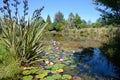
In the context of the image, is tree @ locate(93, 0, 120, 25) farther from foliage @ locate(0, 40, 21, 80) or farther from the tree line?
the tree line

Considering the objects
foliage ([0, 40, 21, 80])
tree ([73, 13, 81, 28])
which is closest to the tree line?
tree ([73, 13, 81, 28])

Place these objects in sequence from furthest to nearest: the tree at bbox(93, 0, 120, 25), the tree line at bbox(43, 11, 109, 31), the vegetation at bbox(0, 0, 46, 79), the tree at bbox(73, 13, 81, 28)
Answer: the tree at bbox(73, 13, 81, 28), the tree line at bbox(43, 11, 109, 31), the tree at bbox(93, 0, 120, 25), the vegetation at bbox(0, 0, 46, 79)

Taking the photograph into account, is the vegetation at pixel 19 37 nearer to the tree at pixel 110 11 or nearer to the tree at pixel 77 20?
the tree at pixel 110 11

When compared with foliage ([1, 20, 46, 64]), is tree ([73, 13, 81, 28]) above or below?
above

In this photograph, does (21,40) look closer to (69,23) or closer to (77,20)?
(69,23)

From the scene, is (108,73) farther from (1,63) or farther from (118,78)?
(1,63)

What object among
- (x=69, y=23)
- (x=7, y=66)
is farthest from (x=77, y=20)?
(x=7, y=66)

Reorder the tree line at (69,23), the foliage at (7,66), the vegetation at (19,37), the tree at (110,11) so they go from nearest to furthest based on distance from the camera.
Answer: the foliage at (7,66) < the vegetation at (19,37) < the tree at (110,11) < the tree line at (69,23)

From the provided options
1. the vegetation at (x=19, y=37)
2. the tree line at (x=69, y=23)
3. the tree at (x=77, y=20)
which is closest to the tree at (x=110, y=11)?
the vegetation at (x=19, y=37)

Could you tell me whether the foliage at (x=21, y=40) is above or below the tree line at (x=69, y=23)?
below

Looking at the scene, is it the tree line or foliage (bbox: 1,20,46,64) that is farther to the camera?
the tree line

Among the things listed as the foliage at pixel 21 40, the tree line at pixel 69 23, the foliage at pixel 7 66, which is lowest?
the foliage at pixel 7 66

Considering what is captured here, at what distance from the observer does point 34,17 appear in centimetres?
637

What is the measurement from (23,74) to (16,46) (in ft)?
3.61
